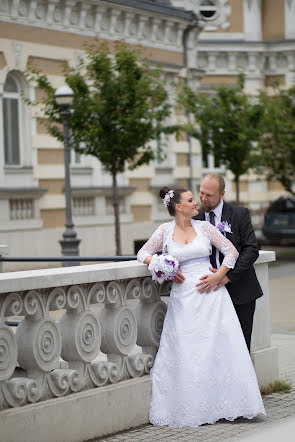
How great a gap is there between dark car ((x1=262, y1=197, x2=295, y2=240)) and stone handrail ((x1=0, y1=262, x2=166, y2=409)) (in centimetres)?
2158

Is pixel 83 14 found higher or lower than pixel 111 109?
higher

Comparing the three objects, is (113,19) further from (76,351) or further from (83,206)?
(76,351)

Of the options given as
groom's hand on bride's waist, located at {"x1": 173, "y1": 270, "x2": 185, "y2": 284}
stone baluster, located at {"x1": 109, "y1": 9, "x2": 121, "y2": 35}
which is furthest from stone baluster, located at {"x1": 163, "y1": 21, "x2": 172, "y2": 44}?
groom's hand on bride's waist, located at {"x1": 173, "y1": 270, "x2": 185, "y2": 284}

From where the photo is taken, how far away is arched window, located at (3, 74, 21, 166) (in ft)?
75.7

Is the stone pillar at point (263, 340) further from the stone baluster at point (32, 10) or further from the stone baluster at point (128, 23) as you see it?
the stone baluster at point (128, 23)

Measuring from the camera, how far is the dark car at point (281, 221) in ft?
95.2

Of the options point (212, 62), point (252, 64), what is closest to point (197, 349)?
point (212, 62)

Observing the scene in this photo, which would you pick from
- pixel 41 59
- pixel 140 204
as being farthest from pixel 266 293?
pixel 140 204

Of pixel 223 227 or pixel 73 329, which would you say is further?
pixel 223 227

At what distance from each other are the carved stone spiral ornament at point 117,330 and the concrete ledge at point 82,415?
0.81ft

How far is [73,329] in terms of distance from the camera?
682 centimetres

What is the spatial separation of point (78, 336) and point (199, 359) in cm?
90

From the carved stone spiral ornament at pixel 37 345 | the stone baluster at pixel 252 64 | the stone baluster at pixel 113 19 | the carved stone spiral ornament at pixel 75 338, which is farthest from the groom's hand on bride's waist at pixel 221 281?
the stone baluster at pixel 252 64

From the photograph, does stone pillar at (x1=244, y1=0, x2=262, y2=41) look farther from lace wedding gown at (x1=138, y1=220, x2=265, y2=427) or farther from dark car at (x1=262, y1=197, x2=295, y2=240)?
lace wedding gown at (x1=138, y1=220, x2=265, y2=427)
